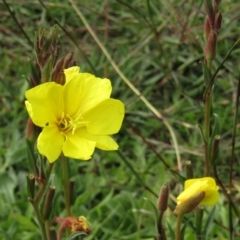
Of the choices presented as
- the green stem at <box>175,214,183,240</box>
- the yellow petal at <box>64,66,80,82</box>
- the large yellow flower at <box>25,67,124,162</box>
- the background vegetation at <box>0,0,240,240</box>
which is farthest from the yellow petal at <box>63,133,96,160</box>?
the background vegetation at <box>0,0,240,240</box>

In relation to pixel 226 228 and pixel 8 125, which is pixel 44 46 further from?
pixel 8 125

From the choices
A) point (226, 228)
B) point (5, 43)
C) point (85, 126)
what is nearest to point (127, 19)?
point (5, 43)

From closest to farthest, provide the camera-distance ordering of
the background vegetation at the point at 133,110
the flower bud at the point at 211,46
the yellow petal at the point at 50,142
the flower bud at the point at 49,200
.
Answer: the yellow petal at the point at 50,142 → the flower bud at the point at 49,200 → the flower bud at the point at 211,46 → the background vegetation at the point at 133,110

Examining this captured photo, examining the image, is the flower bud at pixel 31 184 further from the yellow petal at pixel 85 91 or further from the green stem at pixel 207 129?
the green stem at pixel 207 129

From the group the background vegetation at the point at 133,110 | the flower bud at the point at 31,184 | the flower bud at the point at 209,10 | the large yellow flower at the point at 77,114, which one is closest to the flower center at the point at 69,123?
the large yellow flower at the point at 77,114

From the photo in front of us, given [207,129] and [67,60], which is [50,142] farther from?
[207,129]

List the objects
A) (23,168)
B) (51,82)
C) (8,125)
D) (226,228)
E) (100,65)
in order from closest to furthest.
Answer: (51,82), (226,228), (23,168), (8,125), (100,65)

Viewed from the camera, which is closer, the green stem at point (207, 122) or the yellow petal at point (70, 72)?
the yellow petal at point (70, 72)
